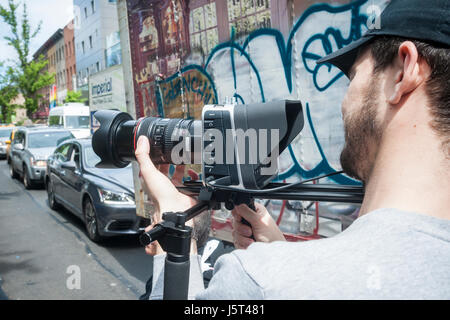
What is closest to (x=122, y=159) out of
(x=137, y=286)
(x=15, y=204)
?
(x=137, y=286)

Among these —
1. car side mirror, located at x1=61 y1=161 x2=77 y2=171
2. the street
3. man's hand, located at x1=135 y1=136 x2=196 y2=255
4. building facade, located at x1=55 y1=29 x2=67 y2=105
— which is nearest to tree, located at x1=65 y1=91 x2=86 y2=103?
building facade, located at x1=55 y1=29 x2=67 y2=105

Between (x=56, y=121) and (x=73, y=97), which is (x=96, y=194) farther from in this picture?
(x=73, y=97)

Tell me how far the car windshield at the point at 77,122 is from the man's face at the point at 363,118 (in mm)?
17223

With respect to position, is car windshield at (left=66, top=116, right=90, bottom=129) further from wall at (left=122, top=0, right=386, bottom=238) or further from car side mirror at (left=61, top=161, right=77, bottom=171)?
wall at (left=122, top=0, right=386, bottom=238)

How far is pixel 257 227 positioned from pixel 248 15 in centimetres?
159

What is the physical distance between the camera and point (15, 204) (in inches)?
319

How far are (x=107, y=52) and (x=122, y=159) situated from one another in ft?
86.1

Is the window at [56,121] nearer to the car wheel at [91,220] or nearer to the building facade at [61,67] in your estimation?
the car wheel at [91,220]

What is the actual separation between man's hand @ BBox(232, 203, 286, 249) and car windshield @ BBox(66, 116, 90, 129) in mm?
16663

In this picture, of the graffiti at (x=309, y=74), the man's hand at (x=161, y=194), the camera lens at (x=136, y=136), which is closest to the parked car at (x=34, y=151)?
the graffiti at (x=309, y=74)

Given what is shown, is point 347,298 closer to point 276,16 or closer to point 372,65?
point 372,65

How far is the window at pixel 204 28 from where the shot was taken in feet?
9.05

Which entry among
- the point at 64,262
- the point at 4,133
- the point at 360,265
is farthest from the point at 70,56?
the point at 360,265
